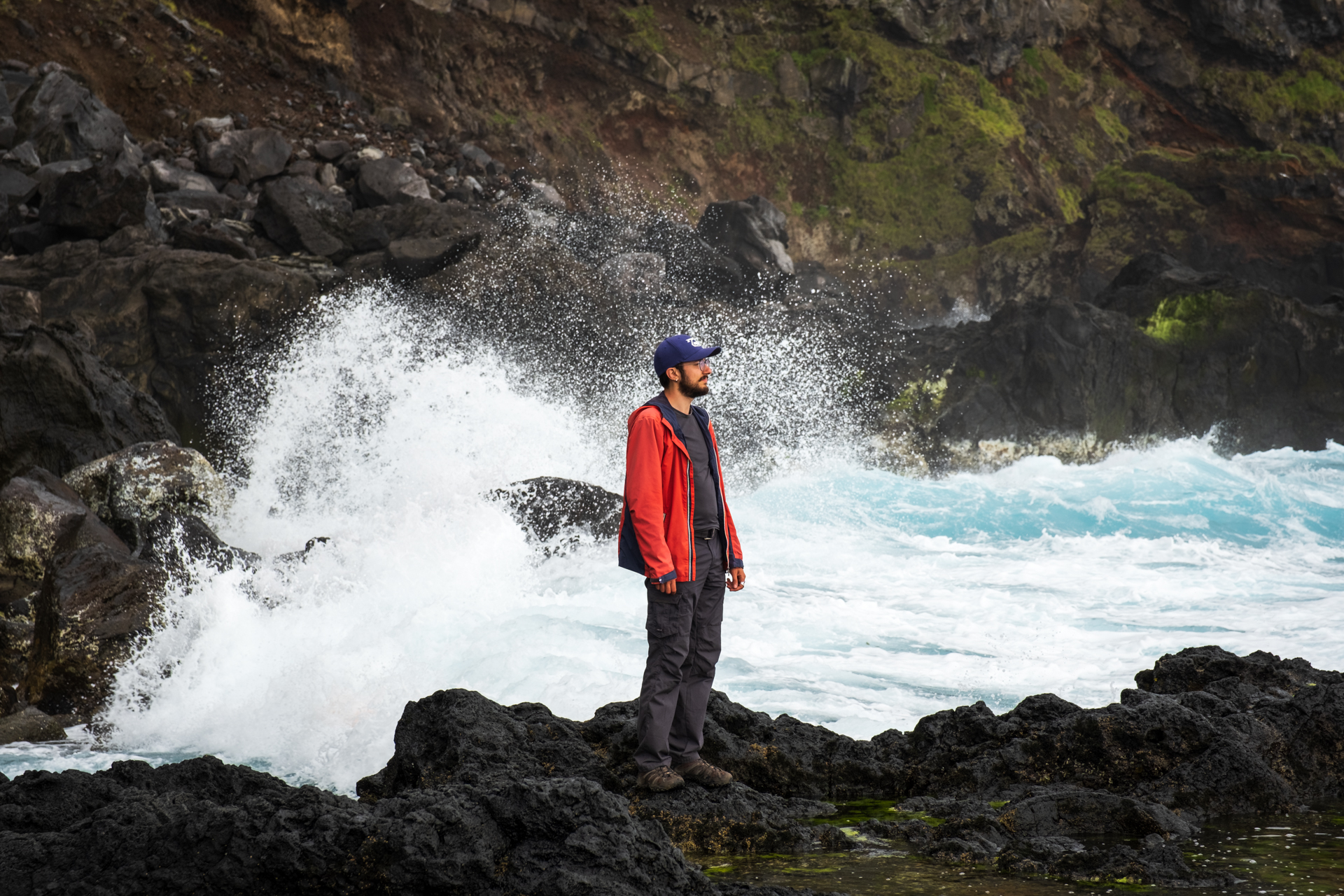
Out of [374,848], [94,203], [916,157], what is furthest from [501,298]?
[916,157]

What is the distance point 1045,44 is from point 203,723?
41634mm

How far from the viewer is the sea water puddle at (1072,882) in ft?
9.95

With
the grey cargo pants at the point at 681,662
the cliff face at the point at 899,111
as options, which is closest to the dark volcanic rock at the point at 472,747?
the grey cargo pants at the point at 681,662

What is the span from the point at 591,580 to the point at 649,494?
5.34m

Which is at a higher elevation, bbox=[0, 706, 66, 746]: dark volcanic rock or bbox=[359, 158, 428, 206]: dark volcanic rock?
bbox=[359, 158, 428, 206]: dark volcanic rock

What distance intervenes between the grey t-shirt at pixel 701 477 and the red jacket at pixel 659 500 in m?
0.01

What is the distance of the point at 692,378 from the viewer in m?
3.89

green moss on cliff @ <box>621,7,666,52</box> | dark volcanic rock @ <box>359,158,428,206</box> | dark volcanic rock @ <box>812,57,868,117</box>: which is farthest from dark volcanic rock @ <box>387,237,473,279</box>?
dark volcanic rock @ <box>812,57,868,117</box>

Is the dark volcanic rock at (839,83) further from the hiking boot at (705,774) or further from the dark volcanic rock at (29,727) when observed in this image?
the hiking boot at (705,774)

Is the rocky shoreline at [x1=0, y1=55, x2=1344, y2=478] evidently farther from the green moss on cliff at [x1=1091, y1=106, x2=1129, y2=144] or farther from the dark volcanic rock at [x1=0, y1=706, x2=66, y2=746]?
the green moss on cliff at [x1=1091, y1=106, x2=1129, y2=144]

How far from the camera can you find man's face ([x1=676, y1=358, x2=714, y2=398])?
3891 millimetres

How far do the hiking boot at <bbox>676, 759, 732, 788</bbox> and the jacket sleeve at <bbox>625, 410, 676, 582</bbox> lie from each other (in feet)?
2.40

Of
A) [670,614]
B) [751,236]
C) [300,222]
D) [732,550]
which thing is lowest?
[670,614]

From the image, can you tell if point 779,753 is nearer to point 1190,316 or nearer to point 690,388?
point 690,388
